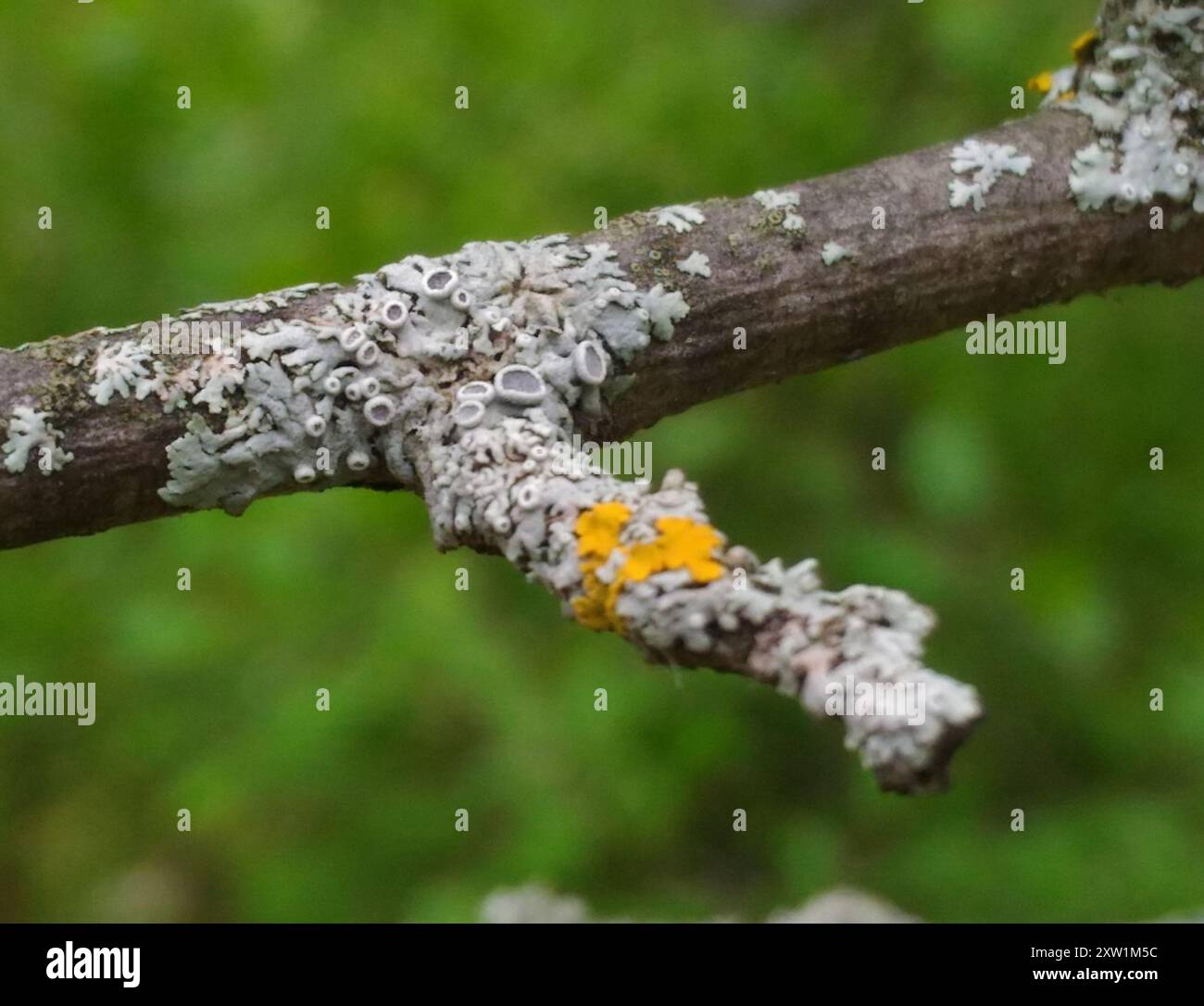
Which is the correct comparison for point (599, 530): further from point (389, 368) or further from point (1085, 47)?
point (1085, 47)

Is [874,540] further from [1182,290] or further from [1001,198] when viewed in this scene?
[1001,198]

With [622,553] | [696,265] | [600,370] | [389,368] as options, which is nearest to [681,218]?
[696,265]

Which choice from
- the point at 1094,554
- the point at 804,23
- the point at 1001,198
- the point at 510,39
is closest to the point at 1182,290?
the point at 1094,554

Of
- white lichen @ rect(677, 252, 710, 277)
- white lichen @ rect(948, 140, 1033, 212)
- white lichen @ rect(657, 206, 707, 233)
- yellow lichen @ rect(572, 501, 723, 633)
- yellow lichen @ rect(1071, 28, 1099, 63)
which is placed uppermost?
yellow lichen @ rect(1071, 28, 1099, 63)

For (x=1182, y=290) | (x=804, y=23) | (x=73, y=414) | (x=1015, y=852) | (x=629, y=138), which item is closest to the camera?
(x=73, y=414)

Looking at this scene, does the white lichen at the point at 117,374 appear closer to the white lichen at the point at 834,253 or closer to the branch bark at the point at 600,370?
the branch bark at the point at 600,370

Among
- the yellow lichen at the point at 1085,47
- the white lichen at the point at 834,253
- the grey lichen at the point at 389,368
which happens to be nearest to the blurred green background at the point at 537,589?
the yellow lichen at the point at 1085,47

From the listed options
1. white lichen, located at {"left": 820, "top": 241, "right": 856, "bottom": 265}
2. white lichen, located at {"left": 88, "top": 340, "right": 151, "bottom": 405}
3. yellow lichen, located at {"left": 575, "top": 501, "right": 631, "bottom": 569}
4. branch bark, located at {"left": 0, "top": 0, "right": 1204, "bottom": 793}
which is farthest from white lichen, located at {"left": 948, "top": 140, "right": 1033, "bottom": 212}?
white lichen, located at {"left": 88, "top": 340, "right": 151, "bottom": 405}

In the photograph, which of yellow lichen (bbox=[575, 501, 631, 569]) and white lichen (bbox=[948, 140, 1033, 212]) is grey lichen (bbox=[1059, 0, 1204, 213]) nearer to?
white lichen (bbox=[948, 140, 1033, 212])
